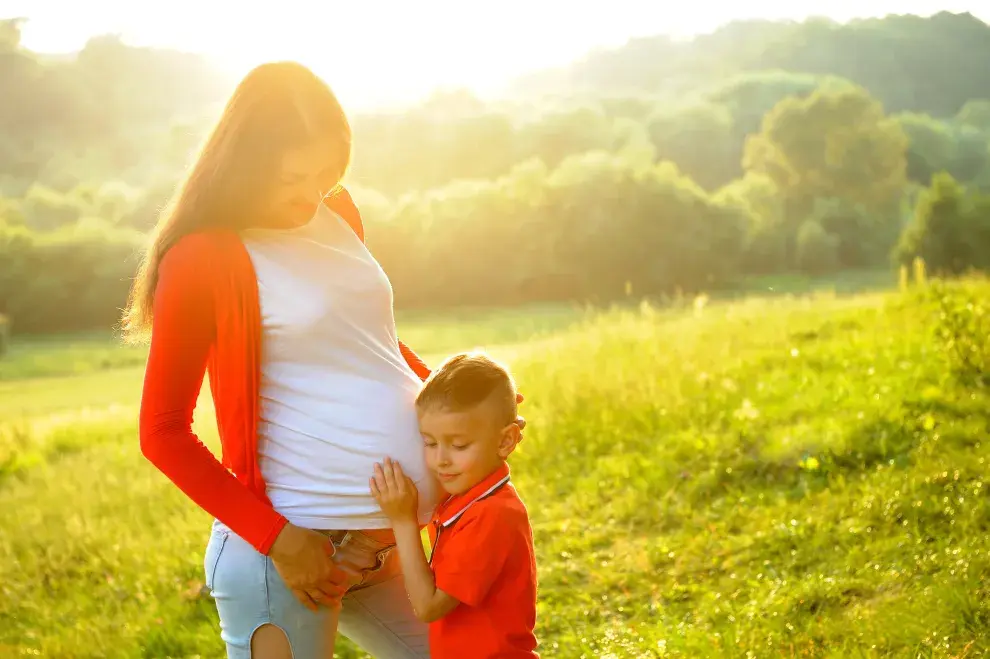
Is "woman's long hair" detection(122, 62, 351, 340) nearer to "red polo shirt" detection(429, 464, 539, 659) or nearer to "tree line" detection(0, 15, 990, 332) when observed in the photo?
"red polo shirt" detection(429, 464, 539, 659)

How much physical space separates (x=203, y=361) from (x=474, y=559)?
0.68 meters

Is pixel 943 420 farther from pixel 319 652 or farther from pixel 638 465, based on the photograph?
pixel 319 652

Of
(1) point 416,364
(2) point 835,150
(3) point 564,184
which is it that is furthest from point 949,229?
(1) point 416,364

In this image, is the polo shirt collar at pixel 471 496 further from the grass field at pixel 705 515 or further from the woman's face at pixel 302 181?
the grass field at pixel 705 515

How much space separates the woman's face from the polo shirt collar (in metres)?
0.68

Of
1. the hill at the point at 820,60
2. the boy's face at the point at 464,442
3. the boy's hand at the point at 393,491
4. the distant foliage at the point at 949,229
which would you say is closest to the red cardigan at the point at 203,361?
the boy's hand at the point at 393,491

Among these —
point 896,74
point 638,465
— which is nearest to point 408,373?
point 638,465

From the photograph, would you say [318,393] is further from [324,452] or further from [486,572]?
[486,572]

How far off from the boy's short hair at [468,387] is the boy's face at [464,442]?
0.02m

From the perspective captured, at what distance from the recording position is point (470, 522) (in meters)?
1.98

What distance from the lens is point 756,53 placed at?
66750mm

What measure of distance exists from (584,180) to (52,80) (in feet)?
87.1

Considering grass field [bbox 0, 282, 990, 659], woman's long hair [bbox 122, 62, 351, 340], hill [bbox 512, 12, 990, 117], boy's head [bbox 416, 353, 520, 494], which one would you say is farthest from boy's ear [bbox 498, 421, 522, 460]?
hill [bbox 512, 12, 990, 117]

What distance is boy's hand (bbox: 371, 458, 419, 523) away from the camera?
6.39 feet
